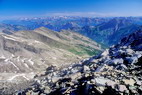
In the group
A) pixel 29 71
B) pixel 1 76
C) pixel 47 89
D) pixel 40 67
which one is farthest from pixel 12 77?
pixel 47 89

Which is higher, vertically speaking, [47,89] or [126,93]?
[126,93]

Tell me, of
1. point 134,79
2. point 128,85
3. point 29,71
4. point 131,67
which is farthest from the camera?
point 29,71

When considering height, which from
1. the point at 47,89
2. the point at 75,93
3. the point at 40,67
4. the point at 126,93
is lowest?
the point at 40,67

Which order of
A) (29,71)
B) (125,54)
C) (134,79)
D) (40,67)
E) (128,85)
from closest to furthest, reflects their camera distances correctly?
(128,85) < (134,79) < (125,54) < (29,71) < (40,67)

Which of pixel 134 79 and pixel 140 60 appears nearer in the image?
pixel 134 79

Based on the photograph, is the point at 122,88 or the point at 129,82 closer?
the point at 122,88

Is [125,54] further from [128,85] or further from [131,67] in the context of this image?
[128,85]

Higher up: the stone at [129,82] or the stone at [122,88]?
the stone at [129,82]

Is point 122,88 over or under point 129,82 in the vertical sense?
under

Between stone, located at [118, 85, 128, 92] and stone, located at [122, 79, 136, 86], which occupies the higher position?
stone, located at [122, 79, 136, 86]

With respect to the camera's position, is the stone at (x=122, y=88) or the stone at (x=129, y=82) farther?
the stone at (x=129, y=82)

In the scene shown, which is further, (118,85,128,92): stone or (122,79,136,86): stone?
(122,79,136,86): stone
